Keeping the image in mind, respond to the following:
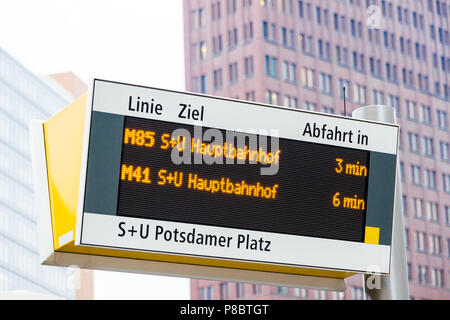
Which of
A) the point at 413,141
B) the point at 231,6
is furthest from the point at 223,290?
the point at 231,6

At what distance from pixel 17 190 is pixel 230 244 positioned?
115m

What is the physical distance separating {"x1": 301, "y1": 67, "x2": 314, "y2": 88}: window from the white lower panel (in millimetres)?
88827

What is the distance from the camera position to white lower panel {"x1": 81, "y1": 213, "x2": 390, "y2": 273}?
751 cm

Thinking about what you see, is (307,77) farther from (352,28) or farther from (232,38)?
(352,28)

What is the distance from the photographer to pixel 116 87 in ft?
25.3

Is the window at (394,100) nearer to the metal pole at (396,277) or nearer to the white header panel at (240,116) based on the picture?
the metal pole at (396,277)

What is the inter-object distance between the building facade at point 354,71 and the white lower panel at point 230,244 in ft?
261

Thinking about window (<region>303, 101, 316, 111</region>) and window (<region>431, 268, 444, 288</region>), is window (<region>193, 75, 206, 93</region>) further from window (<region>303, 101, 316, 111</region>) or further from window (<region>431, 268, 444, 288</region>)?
window (<region>431, 268, 444, 288</region>)

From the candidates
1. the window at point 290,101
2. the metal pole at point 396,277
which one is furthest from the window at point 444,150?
the metal pole at point 396,277

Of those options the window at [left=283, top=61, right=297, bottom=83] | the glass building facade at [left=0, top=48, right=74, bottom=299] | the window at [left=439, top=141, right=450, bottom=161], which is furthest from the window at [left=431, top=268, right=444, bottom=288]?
the glass building facade at [left=0, top=48, right=74, bottom=299]

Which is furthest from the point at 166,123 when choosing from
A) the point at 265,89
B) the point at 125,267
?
the point at 265,89

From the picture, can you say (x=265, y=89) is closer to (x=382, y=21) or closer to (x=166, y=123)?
(x=382, y=21)

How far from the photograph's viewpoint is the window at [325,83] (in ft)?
323

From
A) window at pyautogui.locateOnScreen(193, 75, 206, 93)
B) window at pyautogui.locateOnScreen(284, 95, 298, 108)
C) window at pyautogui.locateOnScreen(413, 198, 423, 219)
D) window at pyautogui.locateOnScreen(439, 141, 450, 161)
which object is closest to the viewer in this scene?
window at pyautogui.locateOnScreen(284, 95, 298, 108)
